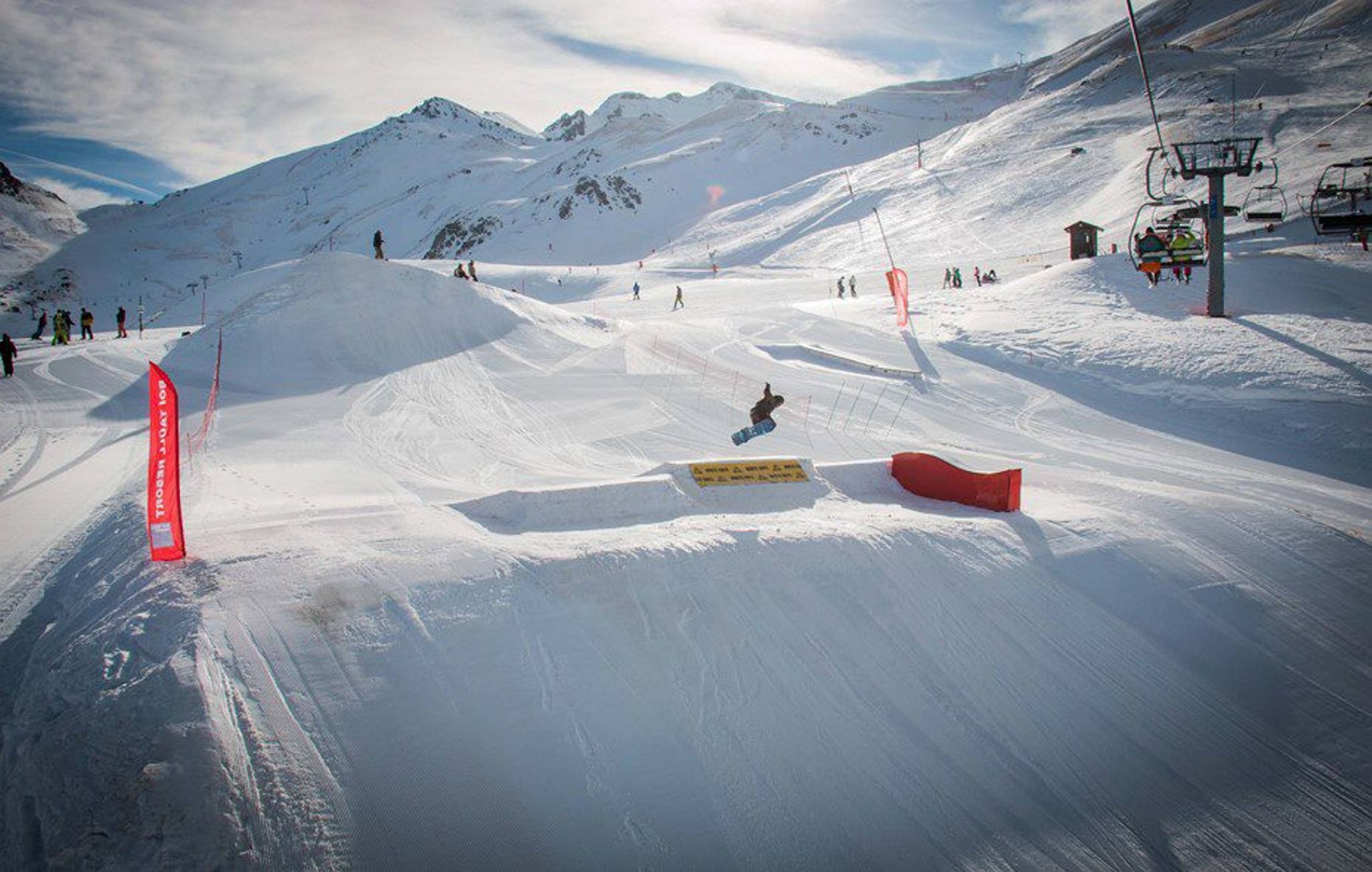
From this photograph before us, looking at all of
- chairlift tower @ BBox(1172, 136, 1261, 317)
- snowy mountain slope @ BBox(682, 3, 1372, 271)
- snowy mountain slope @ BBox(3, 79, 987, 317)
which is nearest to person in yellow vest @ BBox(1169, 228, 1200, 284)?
chairlift tower @ BBox(1172, 136, 1261, 317)

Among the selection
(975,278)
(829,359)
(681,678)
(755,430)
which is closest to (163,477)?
(681,678)

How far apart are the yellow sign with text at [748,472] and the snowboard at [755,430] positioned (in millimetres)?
3398

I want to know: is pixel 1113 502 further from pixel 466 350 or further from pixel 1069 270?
pixel 1069 270

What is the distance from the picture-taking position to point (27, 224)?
338 feet

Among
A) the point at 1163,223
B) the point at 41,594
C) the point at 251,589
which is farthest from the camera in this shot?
the point at 1163,223

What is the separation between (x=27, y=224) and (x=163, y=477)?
140300mm

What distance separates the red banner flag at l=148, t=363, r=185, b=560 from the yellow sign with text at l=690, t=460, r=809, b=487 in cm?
556

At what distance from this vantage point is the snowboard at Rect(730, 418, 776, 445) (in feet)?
43.1

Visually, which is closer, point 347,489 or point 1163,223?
point 347,489

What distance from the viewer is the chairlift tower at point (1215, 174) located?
19.4 meters

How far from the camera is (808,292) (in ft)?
134

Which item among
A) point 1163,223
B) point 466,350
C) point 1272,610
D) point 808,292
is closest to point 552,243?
point 808,292

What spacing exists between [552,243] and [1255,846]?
85699 mm

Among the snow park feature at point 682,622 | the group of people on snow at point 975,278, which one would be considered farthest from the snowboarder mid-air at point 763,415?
the group of people on snow at point 975,278
